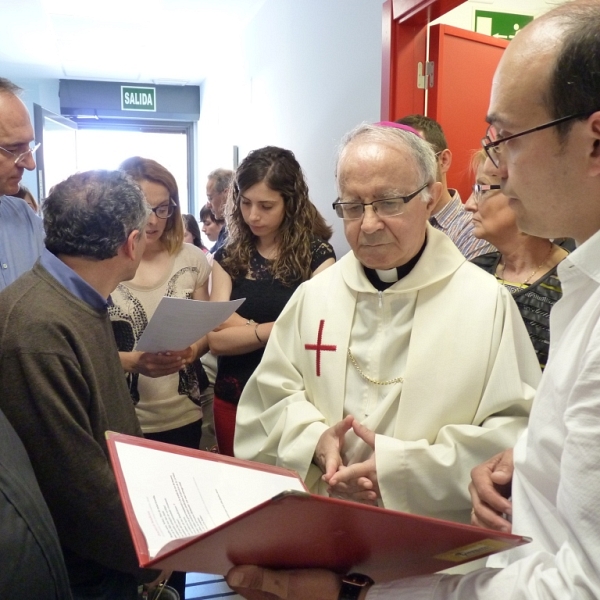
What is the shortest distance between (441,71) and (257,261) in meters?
1.60

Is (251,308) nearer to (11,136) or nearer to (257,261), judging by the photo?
(257,261)

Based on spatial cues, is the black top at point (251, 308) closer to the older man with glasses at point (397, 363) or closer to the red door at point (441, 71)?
the older man with glasses at point (397, 363)

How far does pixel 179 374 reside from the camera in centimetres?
236

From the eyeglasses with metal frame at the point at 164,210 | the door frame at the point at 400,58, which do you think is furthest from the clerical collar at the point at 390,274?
the door frame at the point at 400,58

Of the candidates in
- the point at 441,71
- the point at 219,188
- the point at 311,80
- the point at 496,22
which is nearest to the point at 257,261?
A: the point at 441,71

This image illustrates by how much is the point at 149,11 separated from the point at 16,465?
6166mm

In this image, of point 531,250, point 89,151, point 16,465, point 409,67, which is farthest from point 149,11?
point 16,465

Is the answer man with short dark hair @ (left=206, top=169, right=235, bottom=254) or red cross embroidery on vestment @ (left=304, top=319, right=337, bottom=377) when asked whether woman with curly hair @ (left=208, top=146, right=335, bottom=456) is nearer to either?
red cross embroidery on vestment @ (left=304, top=319, right=337, bottom=377)

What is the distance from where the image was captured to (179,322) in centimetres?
190

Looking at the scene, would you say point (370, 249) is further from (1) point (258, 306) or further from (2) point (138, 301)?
(2) point (138, 301)

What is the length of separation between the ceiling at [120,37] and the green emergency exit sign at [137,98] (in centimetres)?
31

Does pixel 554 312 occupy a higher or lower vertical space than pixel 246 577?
higher

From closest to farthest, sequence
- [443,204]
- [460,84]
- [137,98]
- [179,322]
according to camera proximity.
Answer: [179,322]
[443,204]
[460,84]
[137,98]

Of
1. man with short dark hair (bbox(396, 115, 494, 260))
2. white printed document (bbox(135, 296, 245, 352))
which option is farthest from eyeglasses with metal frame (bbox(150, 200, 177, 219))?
man with short dark hair (bbox(396, 115, 494, 260))
